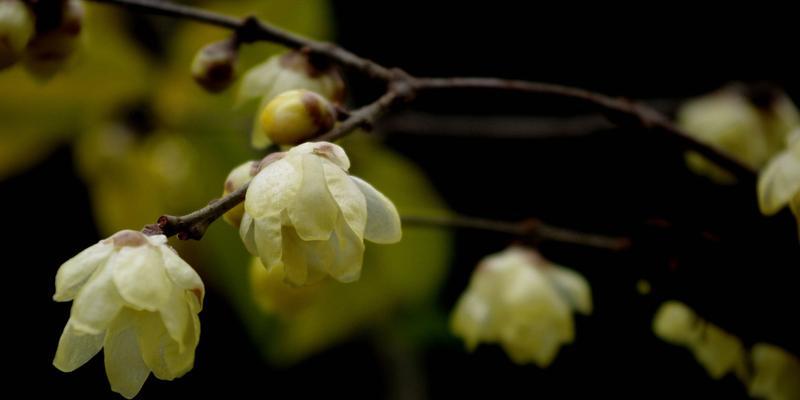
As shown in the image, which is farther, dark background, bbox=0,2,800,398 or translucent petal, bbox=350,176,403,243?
dark background, bbox=0,2,800,398

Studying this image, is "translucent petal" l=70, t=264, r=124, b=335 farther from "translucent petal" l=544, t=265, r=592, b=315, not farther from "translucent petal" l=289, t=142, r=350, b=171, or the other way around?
"translucent petal" l=544, t=265, r=592, b=315

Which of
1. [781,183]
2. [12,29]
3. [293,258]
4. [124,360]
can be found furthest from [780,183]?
[12,29]

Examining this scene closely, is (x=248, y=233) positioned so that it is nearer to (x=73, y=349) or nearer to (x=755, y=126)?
(x=73, y=349)

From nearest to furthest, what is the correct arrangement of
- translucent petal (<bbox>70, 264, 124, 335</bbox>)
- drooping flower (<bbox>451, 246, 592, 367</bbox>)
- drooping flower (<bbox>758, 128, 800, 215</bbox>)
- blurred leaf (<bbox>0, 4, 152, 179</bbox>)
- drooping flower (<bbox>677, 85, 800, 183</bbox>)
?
translucent petal (<bbox>70, 264, 124, 335</bbox>)
drooping flower (<bbox>758, 128, 800, 215</bbox>)
drooping flower (<bbox>451, 246, 592, 367</bbox>)
drooping flower (<bbox>677, 85, 800, 183</bbox>)
blurred leaf (<bbox>0, 4, 152, 179</bbox>)

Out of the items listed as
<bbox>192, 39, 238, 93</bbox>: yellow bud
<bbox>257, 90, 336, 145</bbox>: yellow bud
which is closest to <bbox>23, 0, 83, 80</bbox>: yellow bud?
<bbox>192, 39, 238, 93</bbox>: yellow bud

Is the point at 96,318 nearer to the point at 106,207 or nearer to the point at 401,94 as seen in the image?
the point at 401,94

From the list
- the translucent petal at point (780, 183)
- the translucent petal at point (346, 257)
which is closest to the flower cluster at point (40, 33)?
the translucent petal at point (346, 257)
